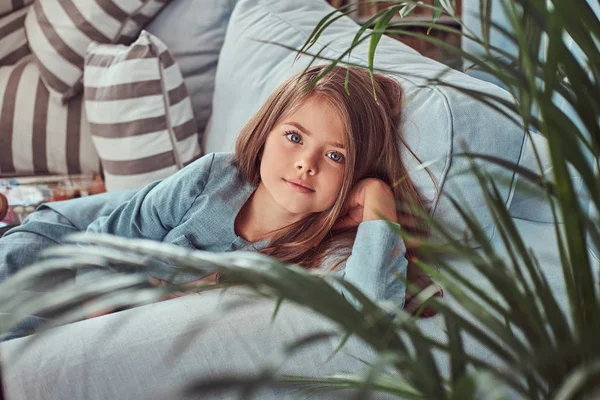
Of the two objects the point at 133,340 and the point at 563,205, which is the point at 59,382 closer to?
the point at 133,340

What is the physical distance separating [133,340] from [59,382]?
0.29ft

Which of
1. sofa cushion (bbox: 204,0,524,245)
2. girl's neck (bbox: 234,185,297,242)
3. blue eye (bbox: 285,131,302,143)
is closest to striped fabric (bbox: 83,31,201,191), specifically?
sofa cushion (bbox: 204,0,524,245)

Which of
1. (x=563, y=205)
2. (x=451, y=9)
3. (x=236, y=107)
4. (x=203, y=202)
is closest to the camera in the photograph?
(x=563, y=205)

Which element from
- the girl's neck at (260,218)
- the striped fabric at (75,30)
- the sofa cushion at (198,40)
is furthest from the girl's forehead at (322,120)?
the striped fabric at (75,30)

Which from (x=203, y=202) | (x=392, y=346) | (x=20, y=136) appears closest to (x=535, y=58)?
(x=392, y=346)

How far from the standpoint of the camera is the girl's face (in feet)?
3.17

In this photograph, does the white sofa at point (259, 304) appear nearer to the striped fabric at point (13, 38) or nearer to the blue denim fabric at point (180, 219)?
the blue denim fabric at point (180, 219)

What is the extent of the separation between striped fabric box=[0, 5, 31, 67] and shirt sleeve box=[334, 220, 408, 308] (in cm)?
133

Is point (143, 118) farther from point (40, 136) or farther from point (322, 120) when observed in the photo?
point (322, 120)

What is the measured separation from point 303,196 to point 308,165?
52 mm

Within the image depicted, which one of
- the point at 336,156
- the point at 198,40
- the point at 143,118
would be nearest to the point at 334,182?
the point at 336,156

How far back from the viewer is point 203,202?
3.54ft

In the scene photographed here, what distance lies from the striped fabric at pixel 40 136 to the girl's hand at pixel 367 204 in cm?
90

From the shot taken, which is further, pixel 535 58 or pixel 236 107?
pixel 236 107
